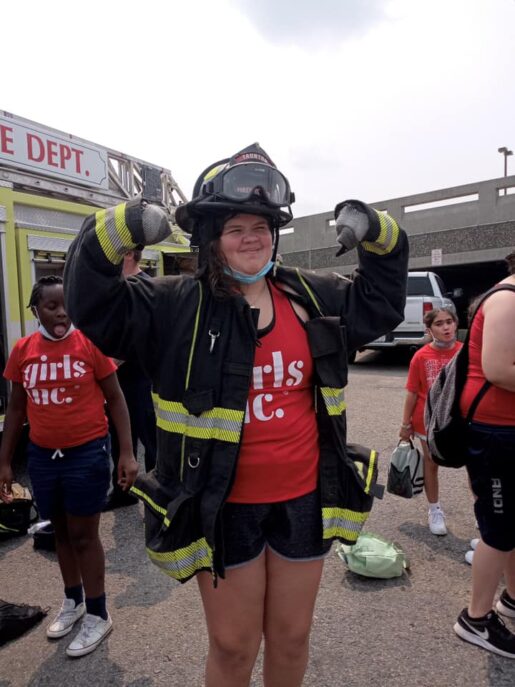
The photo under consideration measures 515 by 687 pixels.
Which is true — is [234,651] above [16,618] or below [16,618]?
above

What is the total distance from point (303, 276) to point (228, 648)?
125 centimetres

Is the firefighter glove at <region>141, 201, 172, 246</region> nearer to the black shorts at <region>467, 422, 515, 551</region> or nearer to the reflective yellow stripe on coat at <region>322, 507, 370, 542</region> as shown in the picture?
the reflective yellow stripe on coat at <region>322, 507, 370, 542</region>

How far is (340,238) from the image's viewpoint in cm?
166

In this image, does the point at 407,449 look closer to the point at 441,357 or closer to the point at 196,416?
the point at 441,357

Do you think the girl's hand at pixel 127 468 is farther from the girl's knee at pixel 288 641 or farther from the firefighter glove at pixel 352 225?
the firefighter glove at pixel 352 225

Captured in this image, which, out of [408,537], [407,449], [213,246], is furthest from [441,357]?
[213,246]

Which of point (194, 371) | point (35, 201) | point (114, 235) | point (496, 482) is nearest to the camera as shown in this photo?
point (114, 235)

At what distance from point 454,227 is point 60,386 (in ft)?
55.9

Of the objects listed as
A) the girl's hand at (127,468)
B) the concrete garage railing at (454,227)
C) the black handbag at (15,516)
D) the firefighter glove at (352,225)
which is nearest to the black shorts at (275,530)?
the firefighter glove at (352,225)

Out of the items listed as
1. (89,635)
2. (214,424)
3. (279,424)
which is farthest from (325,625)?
(214,424)

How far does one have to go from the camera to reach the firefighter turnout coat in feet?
4.98

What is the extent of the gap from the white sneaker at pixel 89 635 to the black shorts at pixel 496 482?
1912 millimetres

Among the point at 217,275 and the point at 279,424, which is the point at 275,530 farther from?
the point at 217,275

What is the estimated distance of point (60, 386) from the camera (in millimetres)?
2646
